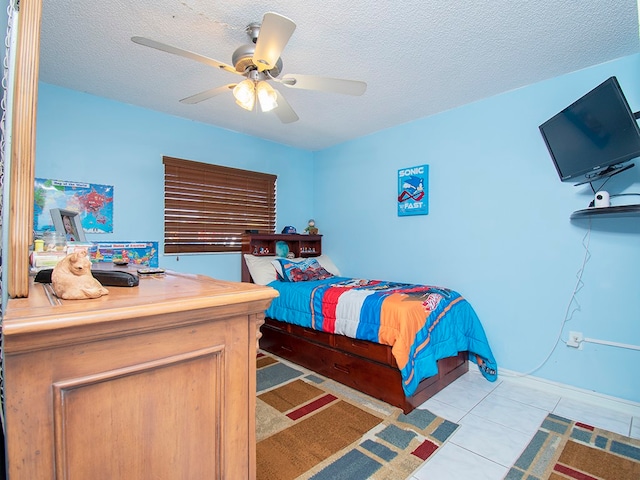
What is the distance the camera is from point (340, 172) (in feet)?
13.4

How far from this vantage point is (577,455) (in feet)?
5.72

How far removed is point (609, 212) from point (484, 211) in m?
0.88

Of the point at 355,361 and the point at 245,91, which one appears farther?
the point at 355,361

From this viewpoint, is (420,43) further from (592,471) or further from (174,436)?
(592,471)

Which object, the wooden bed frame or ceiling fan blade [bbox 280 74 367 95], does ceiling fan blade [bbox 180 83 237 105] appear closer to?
ceiling fan blade [bbox 280 74 367 95]

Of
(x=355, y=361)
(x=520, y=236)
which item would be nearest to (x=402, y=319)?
(x=355, y=361)

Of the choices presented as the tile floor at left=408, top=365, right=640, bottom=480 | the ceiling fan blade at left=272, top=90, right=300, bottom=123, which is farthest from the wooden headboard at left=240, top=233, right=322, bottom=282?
the tile floor at left=408, top=365, right=640, bottom=480

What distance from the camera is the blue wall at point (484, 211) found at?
2262 mm

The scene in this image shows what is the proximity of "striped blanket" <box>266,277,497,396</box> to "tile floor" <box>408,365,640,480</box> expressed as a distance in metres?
0.24

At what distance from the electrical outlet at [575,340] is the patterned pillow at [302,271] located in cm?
218

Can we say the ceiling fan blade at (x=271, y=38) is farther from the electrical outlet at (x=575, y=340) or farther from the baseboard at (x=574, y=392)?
the baseboard at (x=574, y=392)

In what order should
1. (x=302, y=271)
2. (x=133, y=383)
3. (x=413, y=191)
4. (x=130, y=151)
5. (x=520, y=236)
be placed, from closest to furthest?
(x=133, y=383) < (x=520, y=236) < (x=130, y=151) < (x=413, y=191) < (x=302, y=271)

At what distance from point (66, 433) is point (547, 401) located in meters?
2.84

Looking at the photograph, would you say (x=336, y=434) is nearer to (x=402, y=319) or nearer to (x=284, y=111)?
(x=402, y=319)
